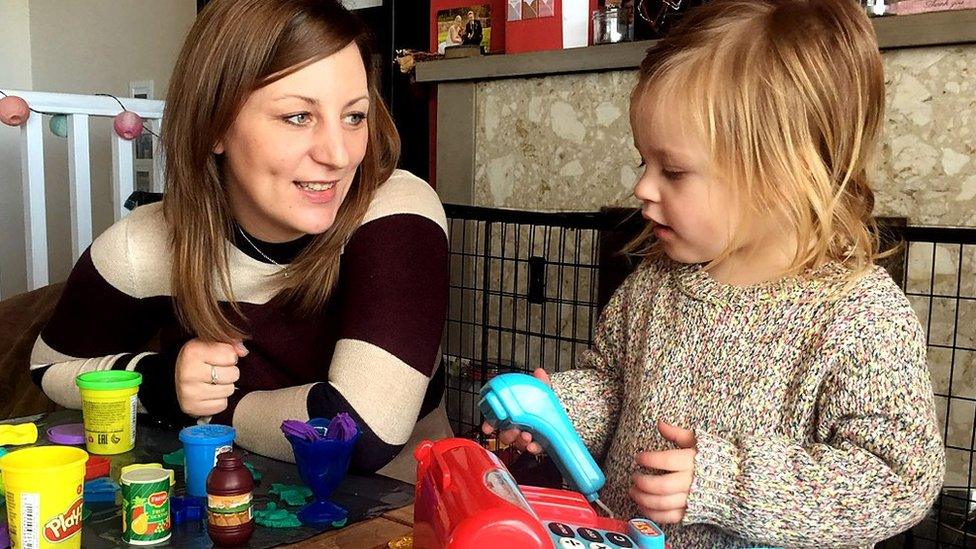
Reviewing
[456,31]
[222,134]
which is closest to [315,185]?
[222,134]

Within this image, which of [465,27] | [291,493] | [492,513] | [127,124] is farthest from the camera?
[465,27]

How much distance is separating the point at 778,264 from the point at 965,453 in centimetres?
105

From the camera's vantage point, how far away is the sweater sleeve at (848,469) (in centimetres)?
74

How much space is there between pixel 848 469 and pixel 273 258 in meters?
0.76

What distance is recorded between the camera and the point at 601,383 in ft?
3.41

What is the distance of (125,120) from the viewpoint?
7.53 ft

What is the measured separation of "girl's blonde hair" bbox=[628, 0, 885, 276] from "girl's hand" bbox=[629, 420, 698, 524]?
9.2 inches

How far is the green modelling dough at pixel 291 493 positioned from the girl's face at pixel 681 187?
45cm

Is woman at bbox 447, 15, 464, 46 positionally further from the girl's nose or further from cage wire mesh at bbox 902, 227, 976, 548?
the girl's nose

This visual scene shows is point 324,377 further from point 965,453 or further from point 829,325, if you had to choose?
point 965,453

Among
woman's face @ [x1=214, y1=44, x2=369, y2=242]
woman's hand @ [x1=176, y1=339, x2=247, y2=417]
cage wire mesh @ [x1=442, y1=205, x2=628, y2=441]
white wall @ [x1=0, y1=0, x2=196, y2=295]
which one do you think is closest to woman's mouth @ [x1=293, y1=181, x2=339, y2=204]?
woman's face @ [x1=214, y1=44, x2=369, y2=242]

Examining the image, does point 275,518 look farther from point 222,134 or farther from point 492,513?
point 222,134

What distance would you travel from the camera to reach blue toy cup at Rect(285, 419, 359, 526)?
2.56ft

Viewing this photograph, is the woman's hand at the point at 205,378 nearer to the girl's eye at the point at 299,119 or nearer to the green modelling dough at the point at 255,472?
the green modelling dough at the point at 255,472
